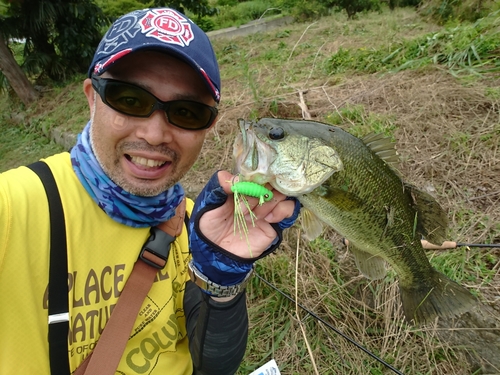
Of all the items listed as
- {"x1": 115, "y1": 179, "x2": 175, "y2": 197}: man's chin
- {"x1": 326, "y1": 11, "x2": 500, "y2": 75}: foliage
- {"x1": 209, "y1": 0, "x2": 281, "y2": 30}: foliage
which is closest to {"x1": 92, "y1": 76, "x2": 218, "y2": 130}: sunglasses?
{"x1": 115, "y1": 179, "x2": 175, "y2": 197}: man's chin

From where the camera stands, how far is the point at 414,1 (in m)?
16.1

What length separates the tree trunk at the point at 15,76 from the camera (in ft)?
29.1

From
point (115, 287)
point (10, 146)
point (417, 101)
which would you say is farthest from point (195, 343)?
point (10, 146)

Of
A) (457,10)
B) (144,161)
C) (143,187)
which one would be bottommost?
(457,10)

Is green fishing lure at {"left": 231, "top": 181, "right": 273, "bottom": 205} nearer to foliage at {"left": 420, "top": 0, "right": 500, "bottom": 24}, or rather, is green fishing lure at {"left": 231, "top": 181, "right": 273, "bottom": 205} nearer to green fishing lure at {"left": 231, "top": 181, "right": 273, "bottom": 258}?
green fishing lure at {"left": 231, "top": 181, "right": 273, "bottom": 258}

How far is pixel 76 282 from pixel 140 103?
2.54 ft

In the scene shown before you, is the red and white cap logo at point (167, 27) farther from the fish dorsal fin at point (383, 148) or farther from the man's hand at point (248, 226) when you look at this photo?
the fish dorsal fin at point (383, 148)

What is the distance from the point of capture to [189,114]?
1.47 m

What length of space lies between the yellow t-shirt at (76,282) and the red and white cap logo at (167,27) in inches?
27.8

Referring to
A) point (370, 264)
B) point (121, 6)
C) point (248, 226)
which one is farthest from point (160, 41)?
point (121, 6)

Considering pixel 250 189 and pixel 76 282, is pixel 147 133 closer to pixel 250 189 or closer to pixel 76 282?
pixel 250 189

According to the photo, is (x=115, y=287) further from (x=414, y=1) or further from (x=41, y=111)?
(x=414, y=1)

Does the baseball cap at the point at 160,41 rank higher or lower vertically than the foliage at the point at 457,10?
higher

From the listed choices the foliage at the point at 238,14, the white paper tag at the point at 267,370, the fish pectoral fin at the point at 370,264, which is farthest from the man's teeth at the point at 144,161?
the foliage at the point at 238,14
